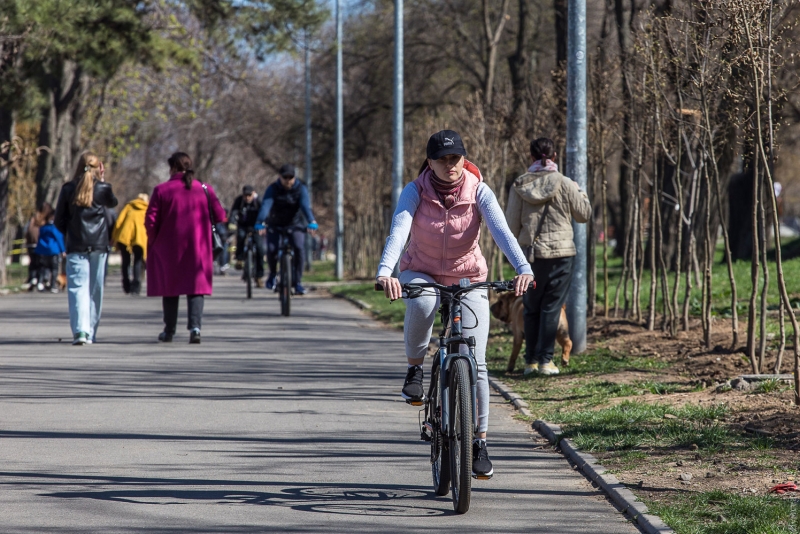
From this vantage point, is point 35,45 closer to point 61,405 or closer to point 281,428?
point 61,405

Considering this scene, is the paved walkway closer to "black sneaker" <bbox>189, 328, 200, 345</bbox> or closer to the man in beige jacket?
"black sneaker" <bbox>189, 328, 200, 345</bbox>

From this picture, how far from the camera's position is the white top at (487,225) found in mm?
5953

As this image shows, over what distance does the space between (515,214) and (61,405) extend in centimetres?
409

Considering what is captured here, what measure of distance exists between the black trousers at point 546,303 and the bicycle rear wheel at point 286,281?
6552mm

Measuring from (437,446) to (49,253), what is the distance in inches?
750

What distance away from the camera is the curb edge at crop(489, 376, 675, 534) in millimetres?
5421

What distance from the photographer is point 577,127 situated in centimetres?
1174

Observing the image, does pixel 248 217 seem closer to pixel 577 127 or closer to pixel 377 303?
pixel 377 303

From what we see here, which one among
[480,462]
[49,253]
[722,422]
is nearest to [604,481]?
[480,462]

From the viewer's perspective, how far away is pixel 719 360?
10852mm

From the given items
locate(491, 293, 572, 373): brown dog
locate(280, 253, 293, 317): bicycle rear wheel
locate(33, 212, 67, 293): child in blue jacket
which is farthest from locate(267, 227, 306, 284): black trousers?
locate(33, 212, 67, 293): child in blue jacket

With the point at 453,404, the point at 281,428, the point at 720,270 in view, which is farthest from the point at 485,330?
the point at 720,270

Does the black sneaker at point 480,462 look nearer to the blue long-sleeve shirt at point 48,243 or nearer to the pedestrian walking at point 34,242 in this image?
the blue long-sleeve shirt at point 48,243

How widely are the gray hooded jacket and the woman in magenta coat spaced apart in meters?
3.74
